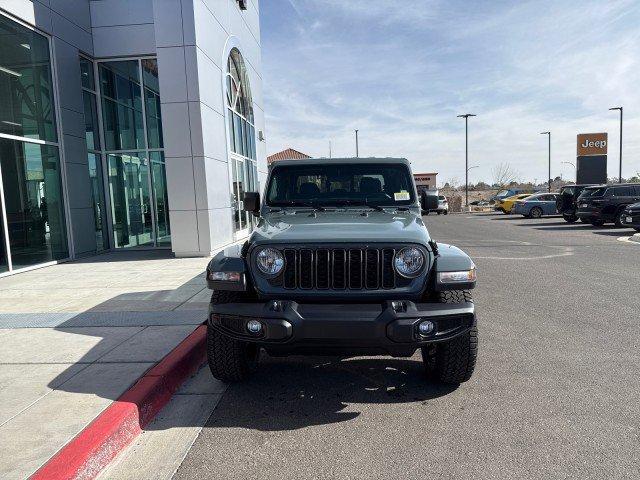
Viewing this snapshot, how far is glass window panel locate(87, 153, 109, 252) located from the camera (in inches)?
485

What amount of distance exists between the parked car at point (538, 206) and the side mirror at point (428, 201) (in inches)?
977

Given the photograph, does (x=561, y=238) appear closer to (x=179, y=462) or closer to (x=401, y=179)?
(x=401, y=179)

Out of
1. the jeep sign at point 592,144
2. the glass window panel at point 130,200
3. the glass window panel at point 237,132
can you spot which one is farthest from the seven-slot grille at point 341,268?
the jeep sign at point 592,144

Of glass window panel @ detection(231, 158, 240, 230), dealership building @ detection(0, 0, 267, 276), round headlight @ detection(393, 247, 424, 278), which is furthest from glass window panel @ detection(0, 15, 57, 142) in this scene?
round headlight @ detection(393, 247, 424, 278)

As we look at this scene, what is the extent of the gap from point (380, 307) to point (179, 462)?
1.55 meters

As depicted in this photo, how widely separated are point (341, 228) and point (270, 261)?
24.7 inches

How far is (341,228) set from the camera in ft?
11.8

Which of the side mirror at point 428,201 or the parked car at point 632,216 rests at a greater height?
the side mirror at point 428,201

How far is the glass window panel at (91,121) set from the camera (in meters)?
12.1

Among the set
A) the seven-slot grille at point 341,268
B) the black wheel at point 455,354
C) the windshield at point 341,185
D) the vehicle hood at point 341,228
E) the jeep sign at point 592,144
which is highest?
the jeep sign at point 592,144

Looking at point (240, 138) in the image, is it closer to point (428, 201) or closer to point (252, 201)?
point (252, 201)

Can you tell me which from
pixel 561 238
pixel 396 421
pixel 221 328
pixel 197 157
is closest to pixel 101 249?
pixel 197 157

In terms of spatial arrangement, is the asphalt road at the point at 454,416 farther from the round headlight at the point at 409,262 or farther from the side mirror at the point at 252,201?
the side mirror at the point at 252,201

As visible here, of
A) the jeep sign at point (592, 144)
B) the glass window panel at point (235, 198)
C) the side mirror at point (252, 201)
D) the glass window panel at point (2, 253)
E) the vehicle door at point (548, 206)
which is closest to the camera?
the side mirror at point (252, 201)
